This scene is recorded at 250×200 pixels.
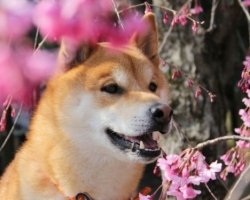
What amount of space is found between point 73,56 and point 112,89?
22 cm

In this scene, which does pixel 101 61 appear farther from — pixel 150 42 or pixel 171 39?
pixel 171 39

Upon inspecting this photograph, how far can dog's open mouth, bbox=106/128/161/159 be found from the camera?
2.33 metres

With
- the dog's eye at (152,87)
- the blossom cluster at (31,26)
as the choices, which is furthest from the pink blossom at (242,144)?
the blossom cluster at (31,26)

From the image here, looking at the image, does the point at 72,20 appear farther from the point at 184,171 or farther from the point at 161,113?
the point at 161,113

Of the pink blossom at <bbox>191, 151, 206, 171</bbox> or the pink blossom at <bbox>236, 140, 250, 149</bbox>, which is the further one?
the pink blossom at <bbox>236, 140, 250, 149</bbox>

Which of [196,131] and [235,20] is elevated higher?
[235,20]

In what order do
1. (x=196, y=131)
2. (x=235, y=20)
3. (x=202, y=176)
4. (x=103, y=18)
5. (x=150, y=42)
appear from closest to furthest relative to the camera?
1. (x=103, y=18)
2. (x=202, y=176)
3. (x=150, y=42)
4. (x=196, y=131)
5. (x=235, y=20)

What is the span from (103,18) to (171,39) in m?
2.59

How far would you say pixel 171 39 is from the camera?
13.0 ft

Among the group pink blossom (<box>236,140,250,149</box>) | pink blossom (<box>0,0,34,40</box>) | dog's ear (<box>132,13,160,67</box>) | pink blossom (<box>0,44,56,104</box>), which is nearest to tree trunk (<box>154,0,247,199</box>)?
pink blossom (<box>236,140,250,149</box>)

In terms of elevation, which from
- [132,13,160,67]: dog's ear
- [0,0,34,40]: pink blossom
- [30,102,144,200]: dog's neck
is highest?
[0,0,34,40]: pink blossom

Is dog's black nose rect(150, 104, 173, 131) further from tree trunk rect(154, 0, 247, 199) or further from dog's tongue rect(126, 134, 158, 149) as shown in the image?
tree trunk rect(154, 0, 247, 199)

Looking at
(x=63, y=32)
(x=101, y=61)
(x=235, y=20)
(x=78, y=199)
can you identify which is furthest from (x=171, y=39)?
(x=63, y=32)

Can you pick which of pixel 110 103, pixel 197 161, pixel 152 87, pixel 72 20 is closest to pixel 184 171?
pixel 197 161
